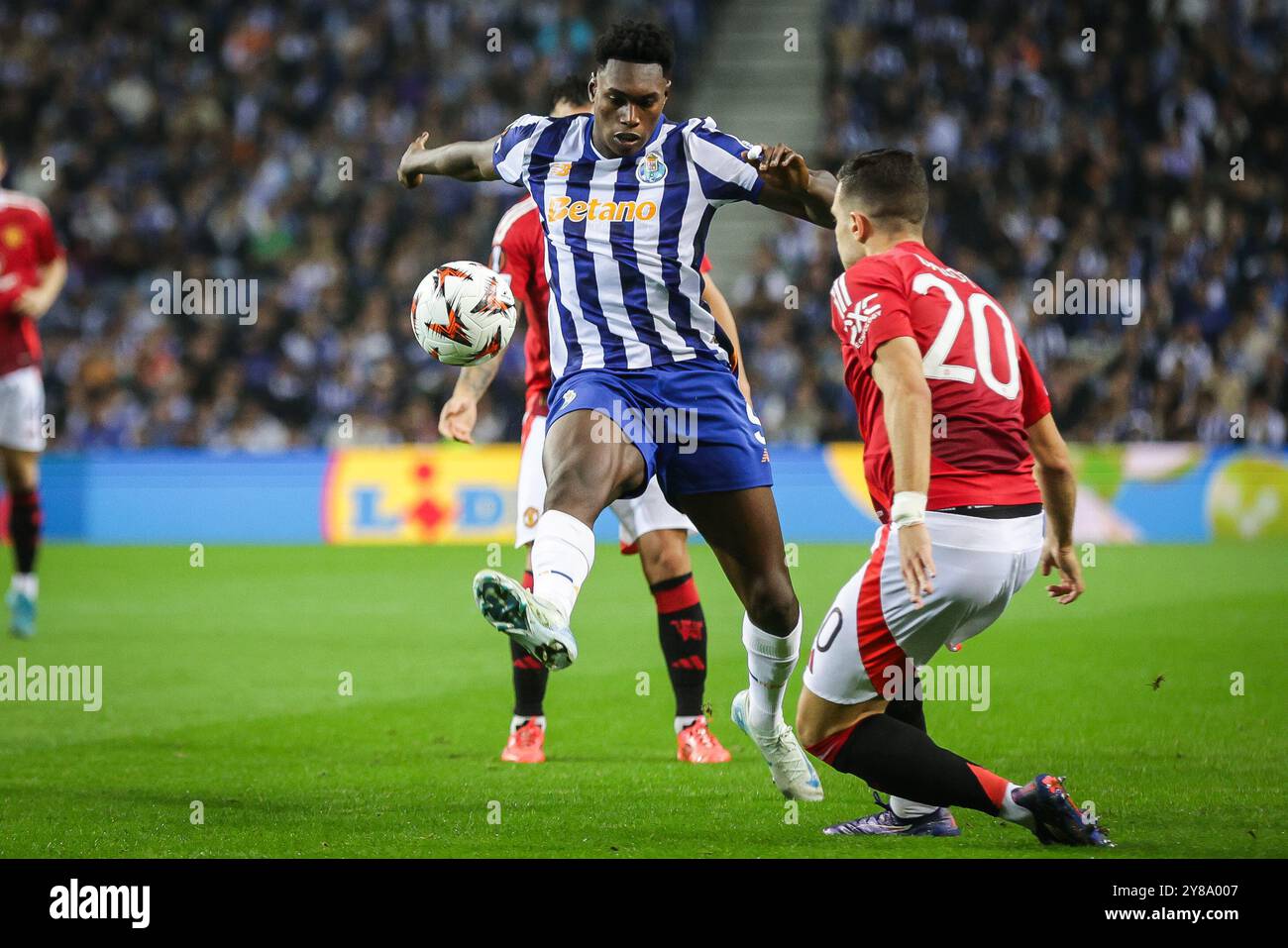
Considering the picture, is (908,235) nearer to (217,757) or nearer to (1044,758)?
(1044,758)

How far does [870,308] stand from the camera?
4496 mm

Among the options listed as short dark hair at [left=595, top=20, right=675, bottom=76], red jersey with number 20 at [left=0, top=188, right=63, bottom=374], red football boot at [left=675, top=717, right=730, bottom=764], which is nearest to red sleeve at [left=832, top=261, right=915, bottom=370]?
short dark hair at [left=595, top=20, right=675, bottom=76]

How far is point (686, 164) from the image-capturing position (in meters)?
5.40

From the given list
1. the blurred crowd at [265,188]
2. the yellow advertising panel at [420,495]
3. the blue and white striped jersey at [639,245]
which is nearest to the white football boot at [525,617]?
the blue and white striped jersey at [639,245]

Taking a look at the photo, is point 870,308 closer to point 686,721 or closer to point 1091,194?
point 686,721

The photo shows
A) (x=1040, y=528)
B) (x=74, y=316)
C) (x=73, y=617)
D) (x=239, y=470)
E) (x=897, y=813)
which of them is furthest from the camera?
→ (x=74, y=316)

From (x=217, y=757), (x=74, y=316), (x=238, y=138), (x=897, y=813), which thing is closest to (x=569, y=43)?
(x=238, y=138)

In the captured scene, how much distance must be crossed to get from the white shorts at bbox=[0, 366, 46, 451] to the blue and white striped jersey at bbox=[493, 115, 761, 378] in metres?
5.88

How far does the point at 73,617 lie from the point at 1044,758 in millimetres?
7393

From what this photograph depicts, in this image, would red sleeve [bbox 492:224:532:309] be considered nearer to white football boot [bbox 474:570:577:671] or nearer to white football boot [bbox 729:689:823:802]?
white football boot [bbox 729:689:823:802]

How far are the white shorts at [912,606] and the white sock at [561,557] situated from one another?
73cm

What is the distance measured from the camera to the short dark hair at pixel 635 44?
533 centimetres

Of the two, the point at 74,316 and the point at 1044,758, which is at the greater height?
the point at 74,316

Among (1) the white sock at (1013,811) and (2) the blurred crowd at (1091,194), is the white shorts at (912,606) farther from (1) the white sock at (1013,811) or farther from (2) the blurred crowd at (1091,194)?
(2) the blurred crowd at (1091,194)
